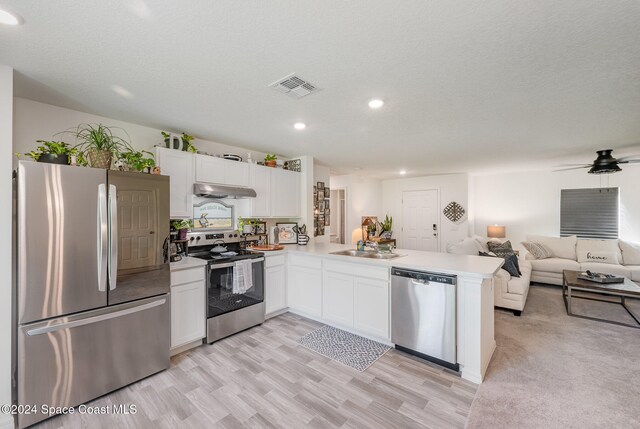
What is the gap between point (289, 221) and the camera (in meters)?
4.77

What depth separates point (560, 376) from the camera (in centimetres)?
236

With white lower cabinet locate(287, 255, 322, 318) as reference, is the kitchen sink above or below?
above

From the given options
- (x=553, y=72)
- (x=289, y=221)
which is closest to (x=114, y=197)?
(x=289, y=221)

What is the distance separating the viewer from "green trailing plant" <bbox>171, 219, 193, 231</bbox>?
3.17m

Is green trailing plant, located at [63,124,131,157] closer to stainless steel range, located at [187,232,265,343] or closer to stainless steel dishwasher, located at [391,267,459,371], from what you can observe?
stainless steel range, located at [187,232,265,343]

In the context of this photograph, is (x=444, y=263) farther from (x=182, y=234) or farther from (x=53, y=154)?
(x=53, y=154)

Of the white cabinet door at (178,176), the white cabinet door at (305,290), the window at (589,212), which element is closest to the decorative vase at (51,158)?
→ the white cabinet door at (178,176)

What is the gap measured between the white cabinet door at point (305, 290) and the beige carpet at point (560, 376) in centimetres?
187

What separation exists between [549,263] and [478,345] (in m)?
4.09

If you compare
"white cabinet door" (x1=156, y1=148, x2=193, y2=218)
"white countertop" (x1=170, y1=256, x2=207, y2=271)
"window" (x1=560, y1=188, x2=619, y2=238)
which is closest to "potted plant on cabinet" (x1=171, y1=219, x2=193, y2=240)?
"white cabinet door" (x1=156, y1=148, x2=193, y2=218)

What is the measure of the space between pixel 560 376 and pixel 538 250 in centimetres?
383

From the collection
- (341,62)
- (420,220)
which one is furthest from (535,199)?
(341,62)

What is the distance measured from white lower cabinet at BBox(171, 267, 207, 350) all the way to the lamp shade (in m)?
6.29

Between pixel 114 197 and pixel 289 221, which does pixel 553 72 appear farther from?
pixel 289 221
